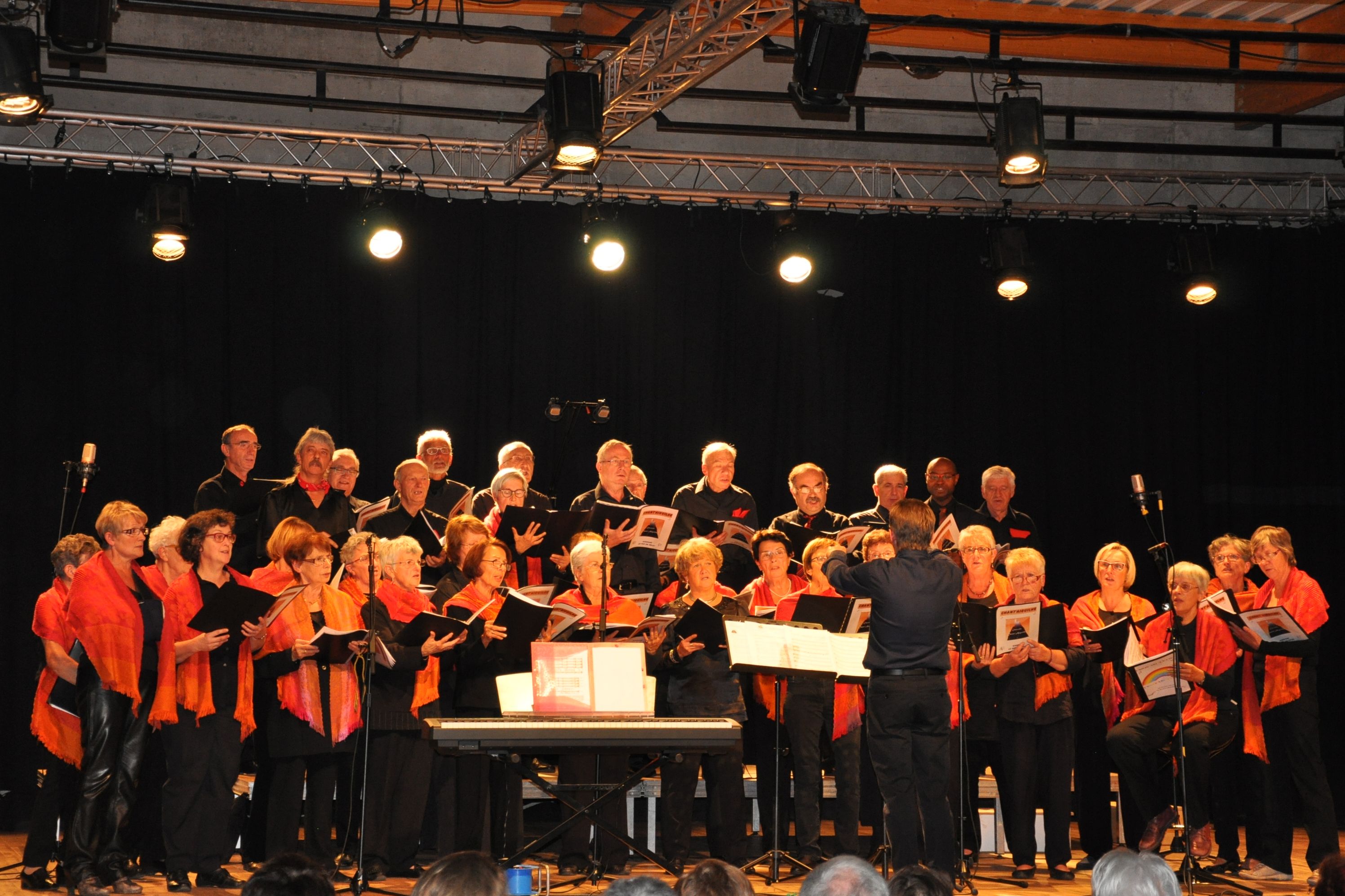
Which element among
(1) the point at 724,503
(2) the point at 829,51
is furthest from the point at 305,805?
(2) the point at 829,51

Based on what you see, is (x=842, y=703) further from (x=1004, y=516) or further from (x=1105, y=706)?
(x=1004, y=516)

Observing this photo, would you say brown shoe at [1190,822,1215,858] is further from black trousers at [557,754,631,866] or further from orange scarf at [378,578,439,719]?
orange scarf at [378,578,439,719]

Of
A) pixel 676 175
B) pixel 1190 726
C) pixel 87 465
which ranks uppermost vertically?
pixel 676 175

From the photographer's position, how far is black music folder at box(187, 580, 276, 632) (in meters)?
5.36

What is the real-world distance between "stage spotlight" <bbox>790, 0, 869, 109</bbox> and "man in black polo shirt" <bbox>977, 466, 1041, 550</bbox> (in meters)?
2.71

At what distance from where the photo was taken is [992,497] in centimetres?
823

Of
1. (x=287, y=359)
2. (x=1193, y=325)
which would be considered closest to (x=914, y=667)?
(x=287, y=359)

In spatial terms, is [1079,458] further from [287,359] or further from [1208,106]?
[287,359]

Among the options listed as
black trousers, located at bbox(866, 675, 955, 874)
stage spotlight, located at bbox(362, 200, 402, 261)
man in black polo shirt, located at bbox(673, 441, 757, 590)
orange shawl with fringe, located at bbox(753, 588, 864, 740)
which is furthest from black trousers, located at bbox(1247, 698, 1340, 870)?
stage spotlight, located at bbox(362, 200, 402, 261)

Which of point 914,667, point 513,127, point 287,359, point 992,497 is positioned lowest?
point 914,667

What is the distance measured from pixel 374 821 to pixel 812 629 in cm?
204

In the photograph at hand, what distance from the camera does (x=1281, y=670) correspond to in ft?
21.9

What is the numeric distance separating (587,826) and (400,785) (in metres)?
0.86

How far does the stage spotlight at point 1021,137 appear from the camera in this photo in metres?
7.49
